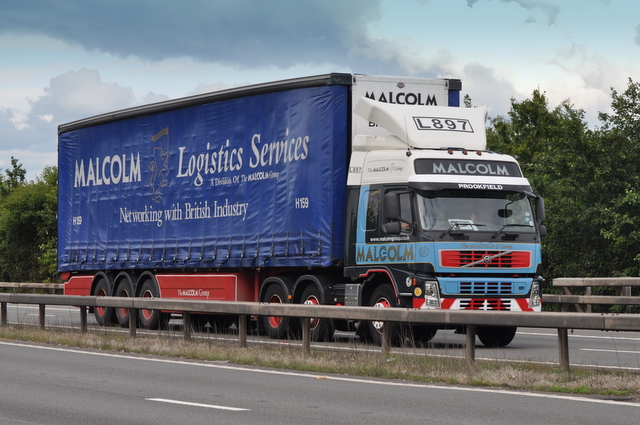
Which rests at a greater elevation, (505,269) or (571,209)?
(571,209)

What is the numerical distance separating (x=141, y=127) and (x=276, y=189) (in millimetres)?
5288

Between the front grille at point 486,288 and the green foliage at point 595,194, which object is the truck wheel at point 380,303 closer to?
the front grille at point 486,288

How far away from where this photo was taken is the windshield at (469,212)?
55.7 feet

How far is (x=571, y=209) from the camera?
3045 cm

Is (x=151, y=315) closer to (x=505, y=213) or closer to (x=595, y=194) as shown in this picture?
(x=505, y=213)

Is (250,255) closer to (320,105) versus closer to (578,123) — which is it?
(320,105)

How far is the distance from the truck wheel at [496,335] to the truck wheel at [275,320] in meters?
3.40

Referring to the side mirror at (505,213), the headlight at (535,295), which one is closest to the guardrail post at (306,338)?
the side mirror at (505,213)

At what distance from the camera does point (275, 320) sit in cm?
1978

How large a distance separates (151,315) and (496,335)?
8.33m

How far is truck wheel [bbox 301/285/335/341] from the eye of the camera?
18859mm

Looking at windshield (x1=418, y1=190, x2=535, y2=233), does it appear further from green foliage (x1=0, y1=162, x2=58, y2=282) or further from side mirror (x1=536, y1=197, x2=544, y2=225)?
green foliage (x1=0, y1=162, x2=58, y2=282)

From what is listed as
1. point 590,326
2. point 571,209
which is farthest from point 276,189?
point 571,209

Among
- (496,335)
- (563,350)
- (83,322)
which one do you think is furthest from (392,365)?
(83,322)
